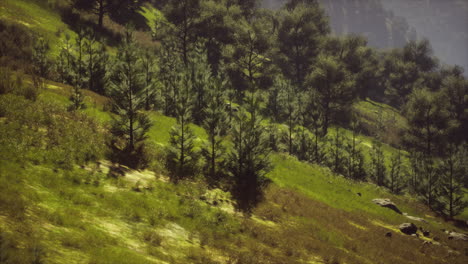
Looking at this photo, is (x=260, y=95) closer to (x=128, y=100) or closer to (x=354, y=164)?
(x=128, y=100)

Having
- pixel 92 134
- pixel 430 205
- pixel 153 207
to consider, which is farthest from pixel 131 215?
pixel 430 205

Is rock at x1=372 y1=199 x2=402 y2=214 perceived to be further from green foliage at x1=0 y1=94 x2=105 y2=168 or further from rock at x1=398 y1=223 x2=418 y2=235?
green foliage at x1=0 y1=94 x2=105 y2=168

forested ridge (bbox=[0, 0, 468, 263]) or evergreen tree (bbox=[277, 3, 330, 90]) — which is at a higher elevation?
evergreen tree (bbox=[277, 3, 330, 90])

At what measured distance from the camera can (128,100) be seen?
1798 centimetres

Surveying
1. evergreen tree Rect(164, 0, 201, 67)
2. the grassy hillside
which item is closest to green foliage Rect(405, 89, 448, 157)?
the grassy hillside

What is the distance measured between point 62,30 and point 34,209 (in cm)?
4721

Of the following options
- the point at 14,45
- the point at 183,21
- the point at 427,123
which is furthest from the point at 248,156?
the point at 427,123

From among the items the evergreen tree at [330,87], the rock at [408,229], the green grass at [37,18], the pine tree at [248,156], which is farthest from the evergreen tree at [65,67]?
the evergreen tree at [330,87]

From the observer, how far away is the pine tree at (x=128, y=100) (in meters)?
17.6

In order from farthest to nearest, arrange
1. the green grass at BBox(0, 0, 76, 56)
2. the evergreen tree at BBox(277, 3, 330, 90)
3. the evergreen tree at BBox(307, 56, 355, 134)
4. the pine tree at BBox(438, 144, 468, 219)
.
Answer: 1. the evergreen tree at BBox(277, 3, 330, 90)
2. the evergreen tree at BBox(307, 56, 355, 134)
3. the green grass at BBox(0, 0, 76, 56)
4. the pine tree at BBox(438, 144, 468, 219)

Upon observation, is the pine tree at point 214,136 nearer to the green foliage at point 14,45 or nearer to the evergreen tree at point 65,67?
the evergreen tree at point 65,67

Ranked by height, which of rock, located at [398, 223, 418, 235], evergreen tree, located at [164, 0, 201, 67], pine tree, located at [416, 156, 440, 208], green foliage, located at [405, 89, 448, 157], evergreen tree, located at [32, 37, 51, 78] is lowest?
rock, located at [398, 223, 418, 235]

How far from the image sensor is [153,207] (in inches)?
516

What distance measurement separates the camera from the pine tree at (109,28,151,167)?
1758cm
